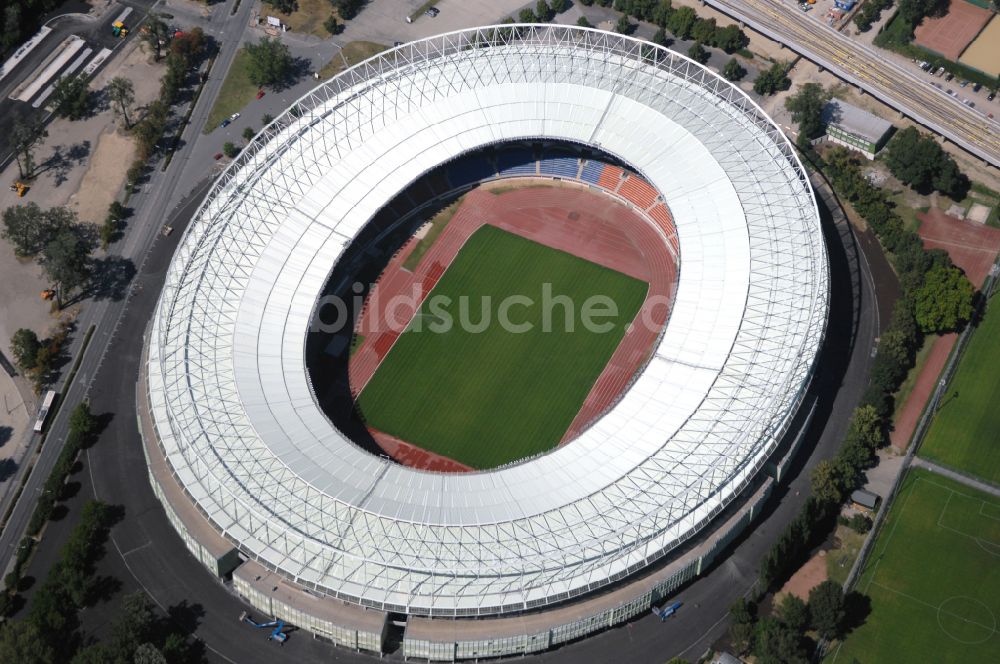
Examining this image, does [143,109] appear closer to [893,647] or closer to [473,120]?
[473,120]

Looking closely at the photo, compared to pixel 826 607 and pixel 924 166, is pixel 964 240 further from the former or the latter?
pixel 826 607

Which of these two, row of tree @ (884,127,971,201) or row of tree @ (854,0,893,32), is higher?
Answer: row of tree @ (854,0,893,32)

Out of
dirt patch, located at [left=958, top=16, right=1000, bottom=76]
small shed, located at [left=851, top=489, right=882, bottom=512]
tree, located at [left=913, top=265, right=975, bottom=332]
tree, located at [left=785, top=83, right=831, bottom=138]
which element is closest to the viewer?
small shed, located at [left=851, top=489, right=882, bottom=512]

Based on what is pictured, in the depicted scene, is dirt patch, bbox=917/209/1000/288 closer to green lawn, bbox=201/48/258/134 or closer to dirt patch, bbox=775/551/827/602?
dirt patch, bbox=775/551/827/602

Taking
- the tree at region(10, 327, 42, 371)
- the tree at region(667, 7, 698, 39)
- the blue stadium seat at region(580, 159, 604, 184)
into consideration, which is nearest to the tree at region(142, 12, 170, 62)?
the tree at region(10, 327, 42, 371)

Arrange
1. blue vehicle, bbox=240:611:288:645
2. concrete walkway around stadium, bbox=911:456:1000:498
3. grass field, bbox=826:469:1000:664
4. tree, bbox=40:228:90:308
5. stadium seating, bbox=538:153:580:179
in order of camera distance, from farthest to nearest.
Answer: stadium seating, bbox=538:153:580:179 → tree, bbox=40:228:90:308 → concrete walkway around stadium, bbox=911:456:1000:498 → blue vehicle, bbox=240:611:288:645 → grass field, bbox=826:469:1000:664

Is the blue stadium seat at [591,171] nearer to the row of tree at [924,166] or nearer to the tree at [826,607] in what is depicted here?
the row of tree at [924,166]

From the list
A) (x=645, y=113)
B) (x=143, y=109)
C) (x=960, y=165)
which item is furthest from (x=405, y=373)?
(x=960, y=165)
